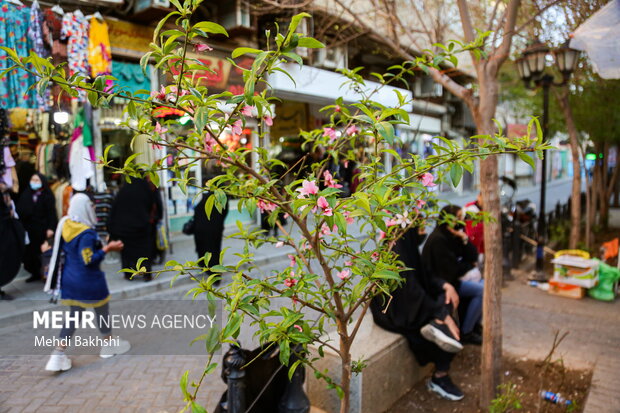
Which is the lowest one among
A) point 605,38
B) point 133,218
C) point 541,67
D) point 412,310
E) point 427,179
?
point 412,310

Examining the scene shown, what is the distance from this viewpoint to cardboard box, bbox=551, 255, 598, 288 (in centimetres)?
662

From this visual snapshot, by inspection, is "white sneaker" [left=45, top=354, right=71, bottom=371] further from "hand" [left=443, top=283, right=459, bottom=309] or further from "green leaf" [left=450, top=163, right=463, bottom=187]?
"green leaf" [left=450, top=163, right=463, bottom=187]

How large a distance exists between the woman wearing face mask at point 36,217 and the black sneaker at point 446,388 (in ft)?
20.2

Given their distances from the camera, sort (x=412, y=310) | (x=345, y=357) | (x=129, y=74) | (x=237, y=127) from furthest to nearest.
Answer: (x=129, y=74) < (x=412, y=310) < (x=345, y=357) < (x=237, y=127)

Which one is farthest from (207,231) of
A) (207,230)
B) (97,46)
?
(97,46)

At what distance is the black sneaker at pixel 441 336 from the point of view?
3.71 metres

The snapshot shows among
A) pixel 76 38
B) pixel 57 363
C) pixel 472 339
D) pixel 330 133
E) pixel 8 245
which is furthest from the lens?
pixel 76 38

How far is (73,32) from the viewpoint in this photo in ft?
25.7

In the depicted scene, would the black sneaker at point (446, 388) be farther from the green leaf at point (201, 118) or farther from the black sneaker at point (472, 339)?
the green leaf at point (201, 118)

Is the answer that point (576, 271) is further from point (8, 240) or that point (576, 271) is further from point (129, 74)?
point (129, 74)

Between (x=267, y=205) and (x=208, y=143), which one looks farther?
(x=267, y=205)

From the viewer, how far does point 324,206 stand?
Answer: 175cm

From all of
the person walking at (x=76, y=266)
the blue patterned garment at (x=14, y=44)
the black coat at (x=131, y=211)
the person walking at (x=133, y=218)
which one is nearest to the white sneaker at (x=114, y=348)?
the person walking at (x=76, y=266)

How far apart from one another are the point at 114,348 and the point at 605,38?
557 cm
